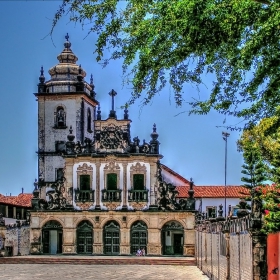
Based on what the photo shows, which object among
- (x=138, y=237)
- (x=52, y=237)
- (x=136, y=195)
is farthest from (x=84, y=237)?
(x=136, y=195)

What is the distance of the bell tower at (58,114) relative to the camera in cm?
5006

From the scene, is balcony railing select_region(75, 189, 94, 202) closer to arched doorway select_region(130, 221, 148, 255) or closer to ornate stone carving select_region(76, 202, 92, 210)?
ornate stone carving select_region(76, 202, 92, 210)

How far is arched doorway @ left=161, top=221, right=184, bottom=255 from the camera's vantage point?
4459 centimetres

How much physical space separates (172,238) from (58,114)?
13620mm

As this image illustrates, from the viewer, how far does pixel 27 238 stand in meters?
47.0

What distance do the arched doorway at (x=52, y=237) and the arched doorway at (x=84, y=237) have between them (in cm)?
142

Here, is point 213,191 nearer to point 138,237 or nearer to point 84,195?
point 138,237

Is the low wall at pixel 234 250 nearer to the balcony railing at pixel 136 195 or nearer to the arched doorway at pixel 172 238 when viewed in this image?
the arched doorway at pixel 172 238

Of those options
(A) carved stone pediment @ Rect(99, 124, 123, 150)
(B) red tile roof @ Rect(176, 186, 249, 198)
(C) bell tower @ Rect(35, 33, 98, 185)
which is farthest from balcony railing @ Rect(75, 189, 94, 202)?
(B) red tile roof @ Rect(176, 186, 249, 198)

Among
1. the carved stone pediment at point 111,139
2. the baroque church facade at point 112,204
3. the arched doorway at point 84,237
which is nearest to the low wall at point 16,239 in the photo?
the baroque church facade at point 112,204

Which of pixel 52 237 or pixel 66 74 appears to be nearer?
pixel 52 237

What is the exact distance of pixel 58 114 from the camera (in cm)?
5081

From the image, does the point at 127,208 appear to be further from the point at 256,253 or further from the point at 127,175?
the point at 256,253

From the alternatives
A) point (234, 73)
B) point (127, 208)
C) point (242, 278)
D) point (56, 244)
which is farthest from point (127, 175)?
point (234, 73)
